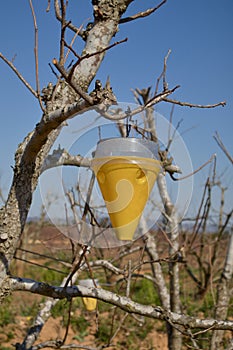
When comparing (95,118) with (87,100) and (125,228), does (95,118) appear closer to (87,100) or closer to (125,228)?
(87,100)

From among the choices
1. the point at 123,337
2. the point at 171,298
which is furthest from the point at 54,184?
the point at 123,337

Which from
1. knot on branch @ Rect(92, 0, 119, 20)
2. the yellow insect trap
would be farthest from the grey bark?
the yellow insect trap

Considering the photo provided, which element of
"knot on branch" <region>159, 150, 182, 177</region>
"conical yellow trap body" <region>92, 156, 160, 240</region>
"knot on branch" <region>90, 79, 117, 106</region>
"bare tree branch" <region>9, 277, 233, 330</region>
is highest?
"knot on branch" <region>159, 150, 182, 177</region>

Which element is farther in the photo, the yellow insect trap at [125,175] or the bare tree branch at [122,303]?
the bare tree branch at [122,303]

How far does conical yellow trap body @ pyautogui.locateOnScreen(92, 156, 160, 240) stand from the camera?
1169 mm

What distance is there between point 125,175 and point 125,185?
0.04 metres

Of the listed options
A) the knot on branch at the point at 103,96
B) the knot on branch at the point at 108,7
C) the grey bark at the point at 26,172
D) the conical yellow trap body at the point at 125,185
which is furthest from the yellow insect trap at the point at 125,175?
the knot on branch at the point at 108,7

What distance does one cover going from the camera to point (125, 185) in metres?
1.19

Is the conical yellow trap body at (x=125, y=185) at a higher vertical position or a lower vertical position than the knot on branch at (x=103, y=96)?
lower

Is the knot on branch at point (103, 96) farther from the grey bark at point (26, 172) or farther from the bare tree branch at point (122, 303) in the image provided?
the bare tree branch at point (122, 303)

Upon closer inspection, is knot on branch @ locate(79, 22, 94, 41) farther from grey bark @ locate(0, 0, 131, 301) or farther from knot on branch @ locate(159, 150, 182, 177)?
knot on branch @ locate(159, 150, 182, 177)

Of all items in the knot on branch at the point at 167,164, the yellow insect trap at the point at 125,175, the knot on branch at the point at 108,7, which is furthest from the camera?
the knot on branch at the point at 108,7

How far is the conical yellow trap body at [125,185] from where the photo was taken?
1169 mm

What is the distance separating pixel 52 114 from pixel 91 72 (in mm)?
323
